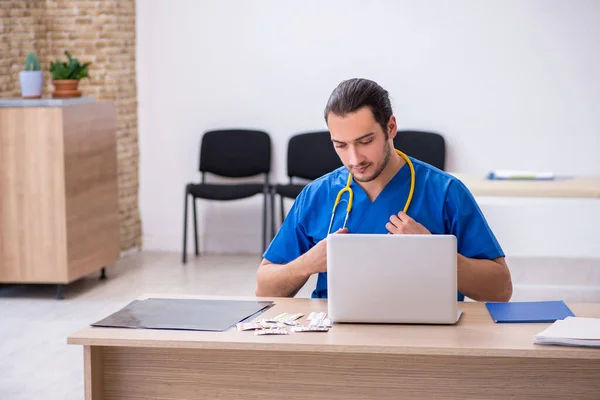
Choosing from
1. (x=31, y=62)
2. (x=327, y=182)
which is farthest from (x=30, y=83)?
(x=327, y=182)

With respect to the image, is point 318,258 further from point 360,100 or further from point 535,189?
point 535,189

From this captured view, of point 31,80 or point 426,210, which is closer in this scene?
point 426,210

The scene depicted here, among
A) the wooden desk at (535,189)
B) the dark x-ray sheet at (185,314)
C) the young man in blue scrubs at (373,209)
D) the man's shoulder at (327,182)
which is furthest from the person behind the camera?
the wooden desk at (535,189)

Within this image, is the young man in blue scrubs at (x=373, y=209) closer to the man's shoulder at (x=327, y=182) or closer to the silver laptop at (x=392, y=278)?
the man's shoulder at (x=327, y=182)

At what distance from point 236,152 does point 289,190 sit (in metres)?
0.62

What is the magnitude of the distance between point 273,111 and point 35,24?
181 cm

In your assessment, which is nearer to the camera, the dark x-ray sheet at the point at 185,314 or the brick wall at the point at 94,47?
the dark x-ray sheet at the point at 185,314

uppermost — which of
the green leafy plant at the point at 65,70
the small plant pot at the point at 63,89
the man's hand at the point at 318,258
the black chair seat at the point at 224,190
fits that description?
the green leafy plant at the point at 65,70

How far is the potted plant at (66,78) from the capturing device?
5.73 meters

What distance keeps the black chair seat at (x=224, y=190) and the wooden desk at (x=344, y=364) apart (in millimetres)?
4172

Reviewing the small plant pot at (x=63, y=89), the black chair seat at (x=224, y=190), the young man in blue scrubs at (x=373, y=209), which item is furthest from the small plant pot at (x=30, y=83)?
the young man in blue scrubs at (x=373, y=209)

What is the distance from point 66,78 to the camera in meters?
5.80

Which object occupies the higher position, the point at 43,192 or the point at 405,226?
the point at 405,226

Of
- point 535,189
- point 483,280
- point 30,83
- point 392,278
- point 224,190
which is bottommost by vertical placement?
point 224,190
